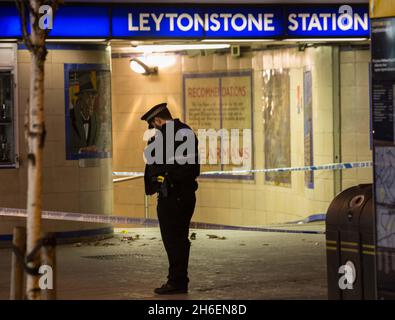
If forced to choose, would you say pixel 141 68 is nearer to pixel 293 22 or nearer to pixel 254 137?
pixel 254 137

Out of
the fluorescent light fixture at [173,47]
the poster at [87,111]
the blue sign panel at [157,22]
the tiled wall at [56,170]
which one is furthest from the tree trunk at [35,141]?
the fluorescent light fixture at [173,47]

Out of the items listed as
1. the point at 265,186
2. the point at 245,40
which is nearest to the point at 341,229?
the point at 245,40

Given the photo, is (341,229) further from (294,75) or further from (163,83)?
(163,83)

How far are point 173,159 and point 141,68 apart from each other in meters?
9.14

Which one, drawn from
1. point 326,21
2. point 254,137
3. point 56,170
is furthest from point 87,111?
point 254,137

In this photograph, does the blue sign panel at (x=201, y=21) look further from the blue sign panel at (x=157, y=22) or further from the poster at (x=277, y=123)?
the poster at (x=277, y=123)

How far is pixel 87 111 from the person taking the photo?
14625mm

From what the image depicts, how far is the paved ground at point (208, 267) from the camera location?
10633 millimetres

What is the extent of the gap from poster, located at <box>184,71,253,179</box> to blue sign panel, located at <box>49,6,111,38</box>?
5361 mm

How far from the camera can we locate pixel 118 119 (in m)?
19.9

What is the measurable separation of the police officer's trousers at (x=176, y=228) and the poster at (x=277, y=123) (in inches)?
292

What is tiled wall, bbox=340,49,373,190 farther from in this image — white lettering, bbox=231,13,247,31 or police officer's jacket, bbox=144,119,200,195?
police officer's jacket, bbox=144,119,200,195

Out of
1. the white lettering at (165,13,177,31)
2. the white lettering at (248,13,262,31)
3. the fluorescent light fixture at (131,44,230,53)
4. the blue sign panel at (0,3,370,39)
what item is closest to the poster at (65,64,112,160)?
the blue sign panel at (0,3,370,39)

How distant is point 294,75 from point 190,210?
24.8 ft
